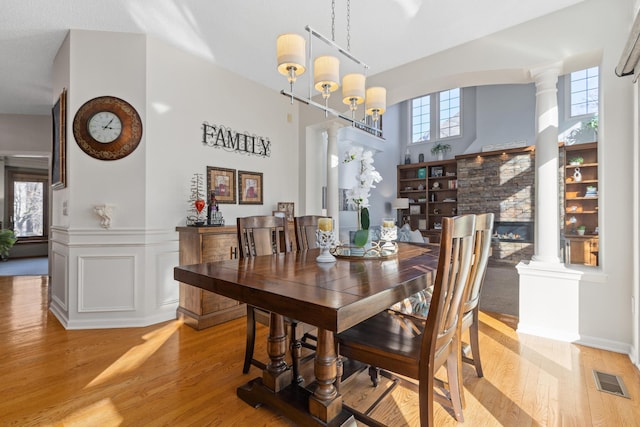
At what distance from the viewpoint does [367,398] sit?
72.2 inches

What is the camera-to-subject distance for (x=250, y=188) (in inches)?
162

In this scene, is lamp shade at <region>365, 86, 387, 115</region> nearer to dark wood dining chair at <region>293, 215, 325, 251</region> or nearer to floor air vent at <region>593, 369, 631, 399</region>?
dark wood dining chair at <region>293, 215, 325, 251</region>

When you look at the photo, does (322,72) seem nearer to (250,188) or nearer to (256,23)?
(256,23)

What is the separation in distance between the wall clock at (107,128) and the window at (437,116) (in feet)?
23.4

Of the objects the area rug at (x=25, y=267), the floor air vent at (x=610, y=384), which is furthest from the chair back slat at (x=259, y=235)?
the area rug at (x=25, y=267)

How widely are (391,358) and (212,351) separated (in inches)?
66.3

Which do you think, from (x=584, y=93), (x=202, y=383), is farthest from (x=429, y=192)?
(x=202, y=383)

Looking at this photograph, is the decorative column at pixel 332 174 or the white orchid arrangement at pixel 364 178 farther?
the decorative column at pixel 332 174

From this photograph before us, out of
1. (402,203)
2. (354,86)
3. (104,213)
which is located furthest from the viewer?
(402,203)

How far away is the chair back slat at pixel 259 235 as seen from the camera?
2.27m

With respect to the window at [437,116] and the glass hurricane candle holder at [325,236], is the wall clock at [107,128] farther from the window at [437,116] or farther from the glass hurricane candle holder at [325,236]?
the window at [437,116]

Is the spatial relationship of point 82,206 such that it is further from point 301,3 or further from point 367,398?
point 367,398

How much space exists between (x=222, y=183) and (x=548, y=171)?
11.0ft

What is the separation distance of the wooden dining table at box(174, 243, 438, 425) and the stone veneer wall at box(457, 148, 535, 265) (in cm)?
589
